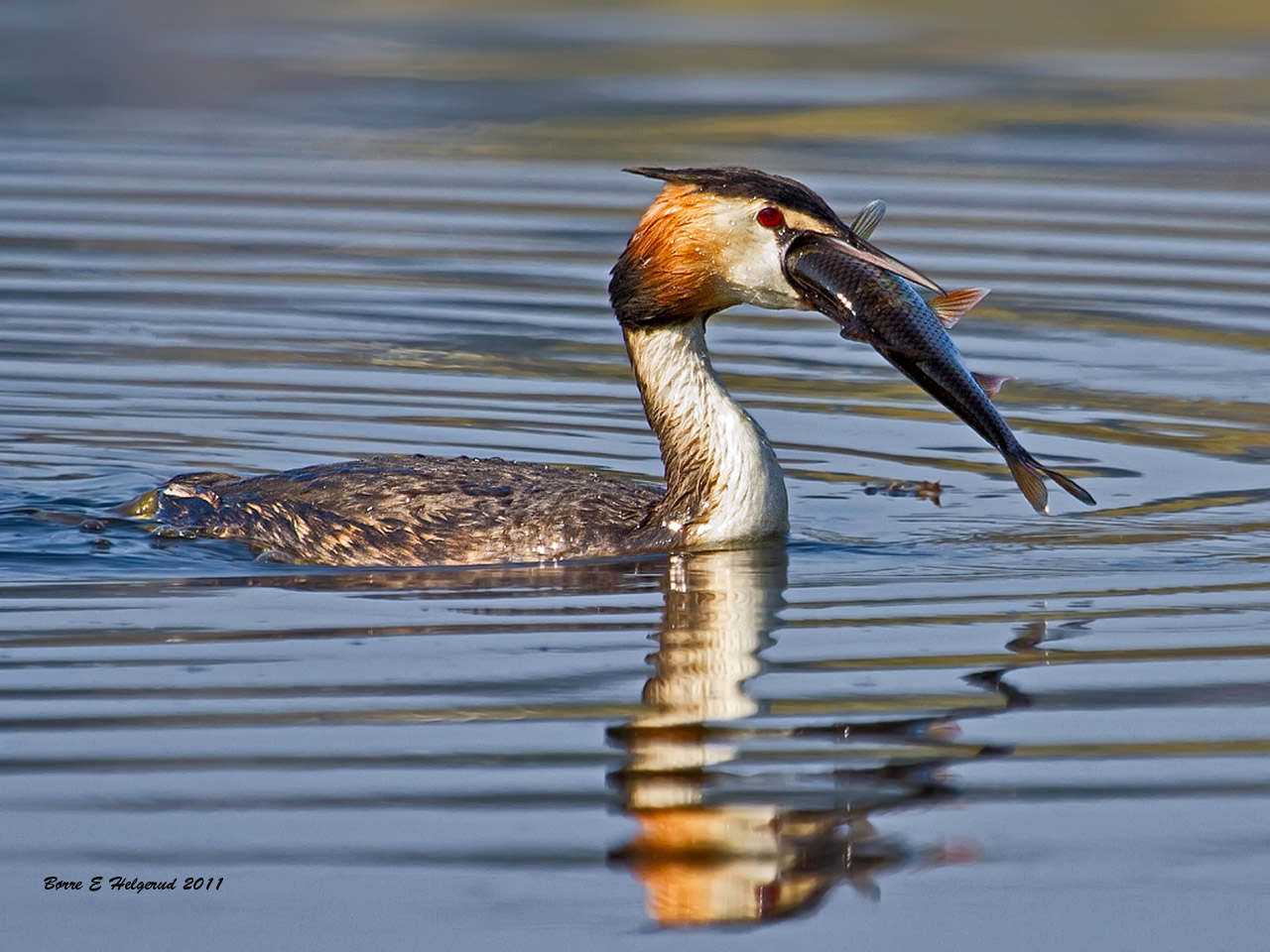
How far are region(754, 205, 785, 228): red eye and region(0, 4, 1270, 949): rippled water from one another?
135 cm

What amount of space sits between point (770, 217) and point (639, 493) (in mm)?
1476

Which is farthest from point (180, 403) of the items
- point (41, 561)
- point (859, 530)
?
point (859, 530)

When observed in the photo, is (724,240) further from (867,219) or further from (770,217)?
(867,219)

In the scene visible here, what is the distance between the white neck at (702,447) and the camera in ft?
30.9

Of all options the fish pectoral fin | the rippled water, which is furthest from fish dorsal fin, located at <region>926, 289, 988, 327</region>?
the rippled water

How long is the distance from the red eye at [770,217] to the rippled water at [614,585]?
135 centimetres

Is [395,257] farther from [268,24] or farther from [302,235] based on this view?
[268,24]

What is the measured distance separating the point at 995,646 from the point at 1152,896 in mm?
2232

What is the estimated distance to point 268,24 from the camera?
29062 mm

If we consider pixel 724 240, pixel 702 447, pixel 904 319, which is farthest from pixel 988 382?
pixel 702 447

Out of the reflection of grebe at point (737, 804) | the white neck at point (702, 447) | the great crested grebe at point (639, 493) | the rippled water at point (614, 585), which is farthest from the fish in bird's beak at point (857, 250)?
the reflection of grebe at point (737, 804)

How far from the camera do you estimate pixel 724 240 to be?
8.92 metres

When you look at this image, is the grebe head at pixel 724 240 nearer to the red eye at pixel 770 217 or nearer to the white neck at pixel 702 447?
the red eye at pixel 770 217

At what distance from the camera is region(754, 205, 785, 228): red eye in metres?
8.83
